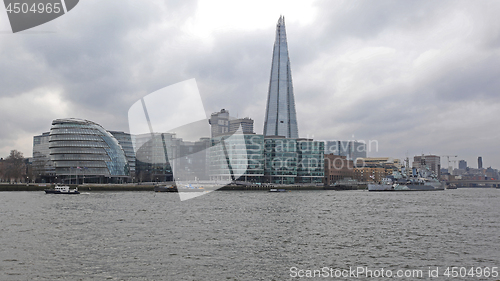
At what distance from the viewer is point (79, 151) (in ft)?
516

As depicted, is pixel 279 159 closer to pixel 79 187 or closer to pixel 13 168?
pixel 79 187

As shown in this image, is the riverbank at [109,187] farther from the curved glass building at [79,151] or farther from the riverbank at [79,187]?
the curved glass building at [79,151]

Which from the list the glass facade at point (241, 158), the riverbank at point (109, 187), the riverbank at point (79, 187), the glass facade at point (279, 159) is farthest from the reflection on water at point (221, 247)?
the glass facade at point (279, 159)

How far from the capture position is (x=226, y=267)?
22484mm

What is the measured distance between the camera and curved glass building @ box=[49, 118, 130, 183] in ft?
514

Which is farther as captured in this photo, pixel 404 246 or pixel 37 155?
pixel 37 155

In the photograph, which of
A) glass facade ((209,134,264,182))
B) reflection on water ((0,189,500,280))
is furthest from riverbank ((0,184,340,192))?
reflection on water ((0,189,500,280))

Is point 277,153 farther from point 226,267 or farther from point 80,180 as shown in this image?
point 226,267

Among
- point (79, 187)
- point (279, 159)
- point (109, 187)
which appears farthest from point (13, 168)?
point (279, 159)

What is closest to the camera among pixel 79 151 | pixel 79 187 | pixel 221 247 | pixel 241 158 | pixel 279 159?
pixel 221 247

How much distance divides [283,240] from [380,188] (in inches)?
5509

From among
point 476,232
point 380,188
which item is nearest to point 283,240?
point 476,232

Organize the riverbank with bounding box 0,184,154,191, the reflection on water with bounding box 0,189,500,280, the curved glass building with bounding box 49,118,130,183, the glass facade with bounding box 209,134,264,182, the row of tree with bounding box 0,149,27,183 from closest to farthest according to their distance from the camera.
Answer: the reflection on water with bounding box 0,189,500,280 → the riverbank with bounding box 0,184,154,191 → the row of tree with bounding box 0,149,27,183 → the curved glass building with bounding box 49,118,130,183 → the glass facade with bounding box 209,134,264,182

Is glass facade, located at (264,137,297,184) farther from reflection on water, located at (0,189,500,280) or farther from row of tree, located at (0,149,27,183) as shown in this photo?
reflection on water, located at (0,189,500,280)
